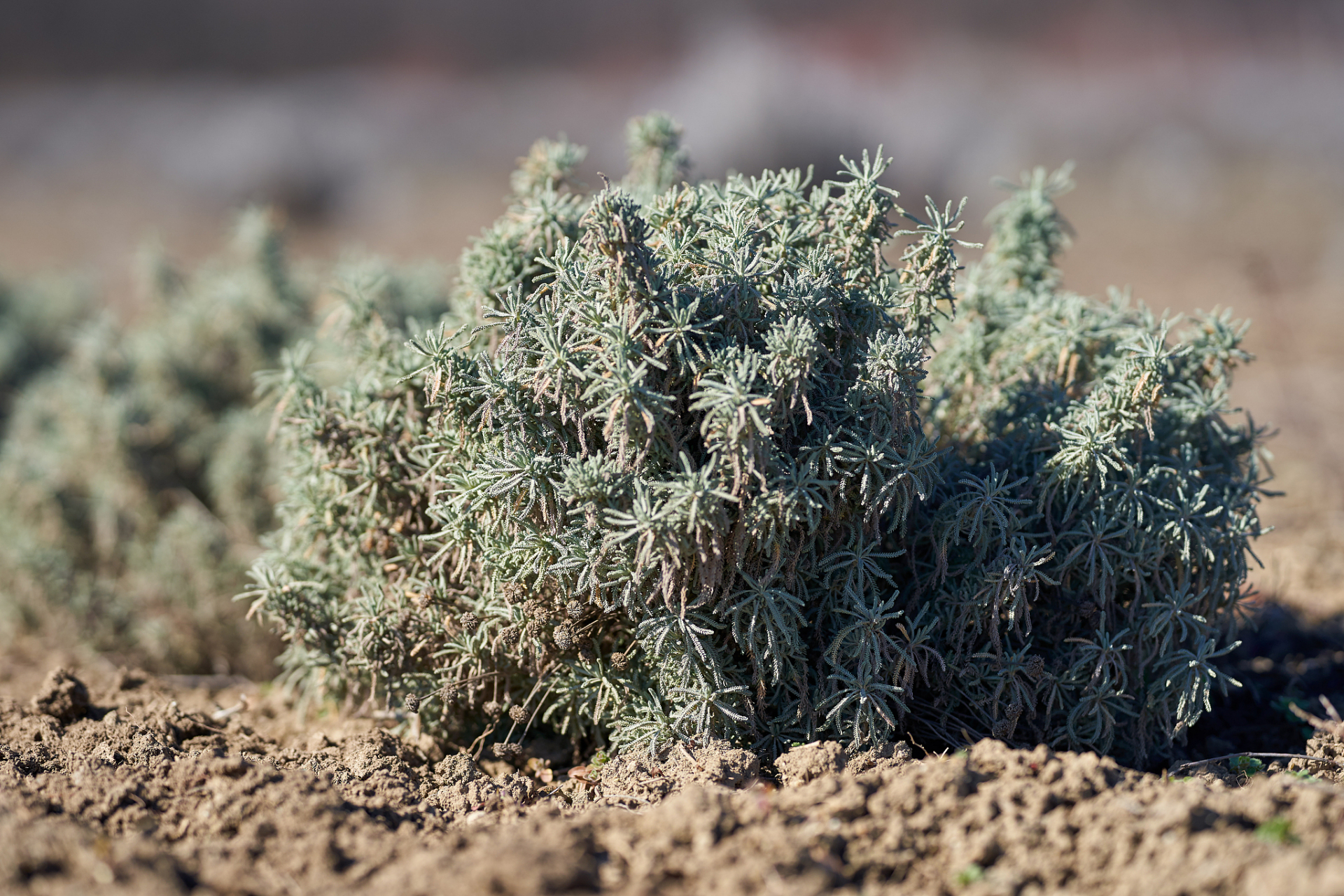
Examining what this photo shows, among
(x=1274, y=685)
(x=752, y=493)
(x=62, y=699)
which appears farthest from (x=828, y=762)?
(x=62, y=699)

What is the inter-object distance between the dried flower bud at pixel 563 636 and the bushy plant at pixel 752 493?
0.17ft

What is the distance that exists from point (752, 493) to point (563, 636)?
80 centimetres

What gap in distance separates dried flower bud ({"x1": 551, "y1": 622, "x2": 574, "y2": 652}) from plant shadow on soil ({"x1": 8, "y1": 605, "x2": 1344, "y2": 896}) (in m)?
0.43

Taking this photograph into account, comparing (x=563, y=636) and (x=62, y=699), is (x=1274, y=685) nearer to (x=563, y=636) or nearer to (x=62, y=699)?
(x=563, y=636)

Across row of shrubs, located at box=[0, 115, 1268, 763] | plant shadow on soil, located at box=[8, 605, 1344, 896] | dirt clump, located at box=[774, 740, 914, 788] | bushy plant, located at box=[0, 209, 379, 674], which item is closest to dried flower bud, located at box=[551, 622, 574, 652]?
row of shrubs, located at box=[0, 115, 1268, 763]

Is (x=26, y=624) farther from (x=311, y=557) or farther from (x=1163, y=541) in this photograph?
(x=1163, y=541)

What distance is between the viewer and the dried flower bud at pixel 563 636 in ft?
10.4

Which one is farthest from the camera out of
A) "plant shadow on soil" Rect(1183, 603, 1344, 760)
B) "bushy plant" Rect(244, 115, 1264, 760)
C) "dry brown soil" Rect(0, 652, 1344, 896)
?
"plant shadow on soil" Rect(1183, 603, 1344, 760)

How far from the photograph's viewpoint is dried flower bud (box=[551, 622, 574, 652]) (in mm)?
3184

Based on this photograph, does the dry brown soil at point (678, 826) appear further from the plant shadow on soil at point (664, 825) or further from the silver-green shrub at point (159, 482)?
the silver-green shrub at point (159, 482)

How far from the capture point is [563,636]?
10.5 ft

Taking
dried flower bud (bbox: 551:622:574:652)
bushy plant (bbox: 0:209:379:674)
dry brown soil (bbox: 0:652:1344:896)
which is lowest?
dry brown soil (bbox: 0:652:1344:896)

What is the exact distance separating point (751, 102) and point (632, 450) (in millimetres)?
14352

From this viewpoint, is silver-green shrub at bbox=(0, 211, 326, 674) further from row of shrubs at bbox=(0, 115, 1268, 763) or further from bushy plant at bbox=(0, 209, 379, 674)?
row of shrubs at bbox=(0, 115, 1268, 763)
